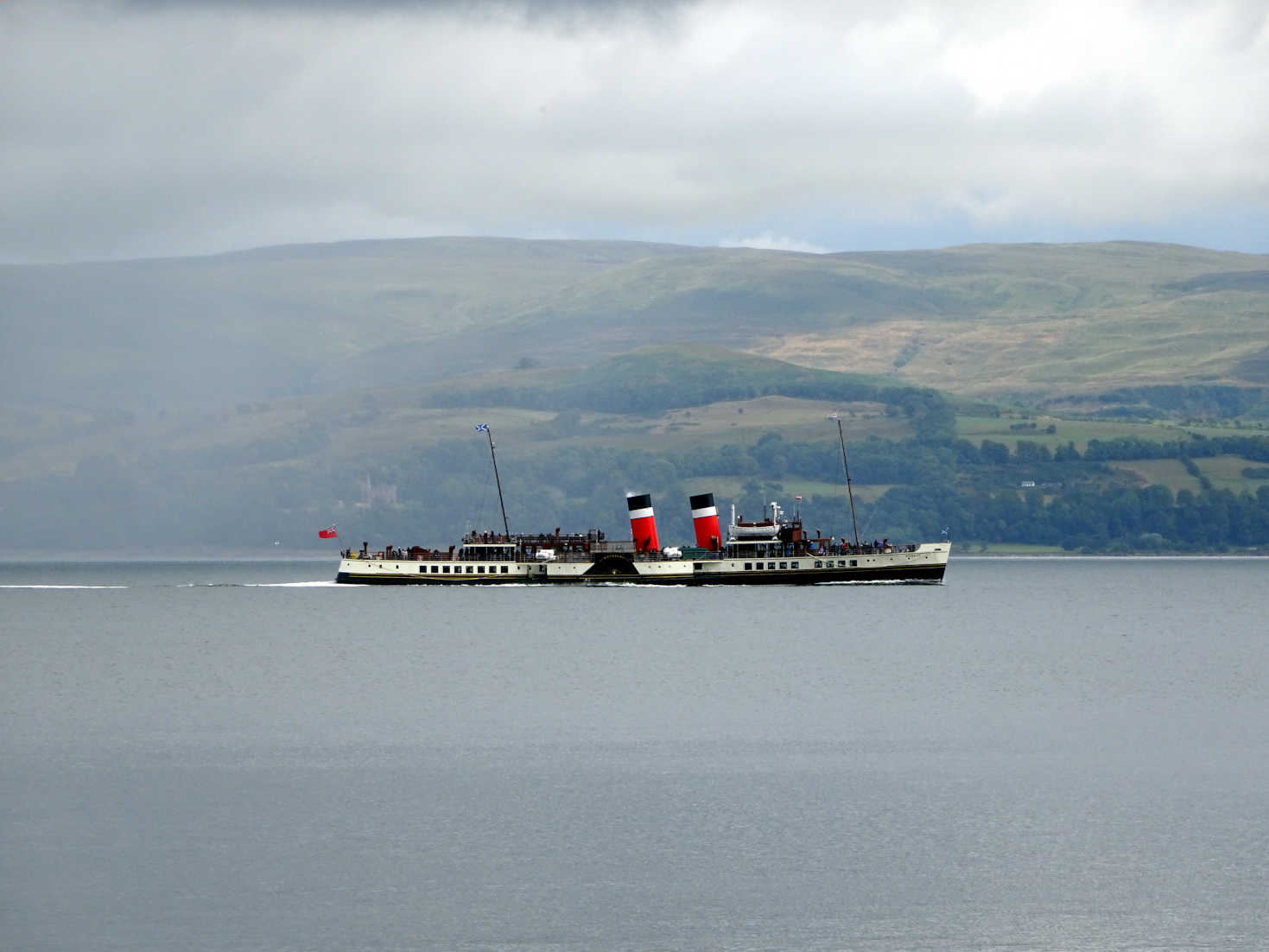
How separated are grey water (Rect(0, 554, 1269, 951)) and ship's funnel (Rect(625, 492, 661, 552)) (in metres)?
47.8

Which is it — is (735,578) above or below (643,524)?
below

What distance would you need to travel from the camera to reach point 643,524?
149750 millimetres

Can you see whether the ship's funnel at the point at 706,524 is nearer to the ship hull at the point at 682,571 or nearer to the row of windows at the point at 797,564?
the ship hull at the point at 682,571

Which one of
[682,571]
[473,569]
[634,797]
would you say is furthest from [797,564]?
[634,797]

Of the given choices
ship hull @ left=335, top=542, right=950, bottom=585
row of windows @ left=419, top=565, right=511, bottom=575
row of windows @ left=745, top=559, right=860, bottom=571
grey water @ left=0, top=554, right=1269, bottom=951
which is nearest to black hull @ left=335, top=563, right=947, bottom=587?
ship hull @ left=335, top=542, right=950, bottom=585

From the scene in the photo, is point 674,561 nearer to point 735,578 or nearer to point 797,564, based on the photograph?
point 735,578

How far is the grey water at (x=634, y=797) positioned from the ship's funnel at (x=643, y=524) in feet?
157

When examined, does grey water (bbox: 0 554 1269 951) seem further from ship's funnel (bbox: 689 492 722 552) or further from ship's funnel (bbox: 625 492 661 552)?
ship's funnel (bbox: 689 492 722 552)

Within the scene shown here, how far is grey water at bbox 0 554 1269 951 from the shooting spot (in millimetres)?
34125

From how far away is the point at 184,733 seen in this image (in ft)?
200

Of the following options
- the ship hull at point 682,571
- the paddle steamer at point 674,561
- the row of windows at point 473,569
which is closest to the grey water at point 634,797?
the ship hull at point 682,571

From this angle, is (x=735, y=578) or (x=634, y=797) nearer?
(x=634, y=797)

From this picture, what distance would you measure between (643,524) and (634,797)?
102654 millimetres

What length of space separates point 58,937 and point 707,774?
21.9 meters
